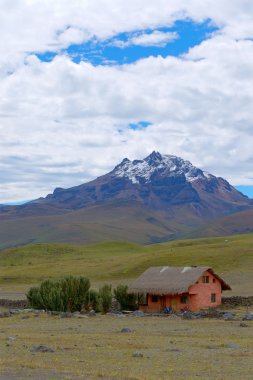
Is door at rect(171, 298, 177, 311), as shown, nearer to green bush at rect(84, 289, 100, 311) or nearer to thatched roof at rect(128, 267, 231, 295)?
thatched roof at rect(128, 267, 231, 295)

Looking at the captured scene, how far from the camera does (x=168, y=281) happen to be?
58.3 m

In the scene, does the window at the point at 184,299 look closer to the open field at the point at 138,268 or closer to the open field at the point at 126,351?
the open field at the point at 138,268

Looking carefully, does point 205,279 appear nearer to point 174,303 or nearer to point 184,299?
point 184,299

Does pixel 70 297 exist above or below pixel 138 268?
below

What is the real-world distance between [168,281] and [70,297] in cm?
986

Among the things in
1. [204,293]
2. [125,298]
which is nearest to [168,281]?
[204,293]

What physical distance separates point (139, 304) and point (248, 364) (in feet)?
128

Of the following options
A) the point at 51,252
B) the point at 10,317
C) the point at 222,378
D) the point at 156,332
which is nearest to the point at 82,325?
the point at 156,332

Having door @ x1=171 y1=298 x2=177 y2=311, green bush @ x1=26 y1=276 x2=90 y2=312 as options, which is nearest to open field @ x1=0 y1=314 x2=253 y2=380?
green bush @ x1=26 y1=276 x2=90 y2=312

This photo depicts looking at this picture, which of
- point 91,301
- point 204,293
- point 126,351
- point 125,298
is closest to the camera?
point 126,351

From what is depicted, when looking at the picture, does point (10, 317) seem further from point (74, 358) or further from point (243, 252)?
point (243, 252)

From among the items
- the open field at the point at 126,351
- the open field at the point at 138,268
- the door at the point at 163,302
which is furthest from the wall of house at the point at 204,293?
the open field at the point at 126,351

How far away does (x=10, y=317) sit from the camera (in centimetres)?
4644

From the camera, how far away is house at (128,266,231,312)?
2258 inches
